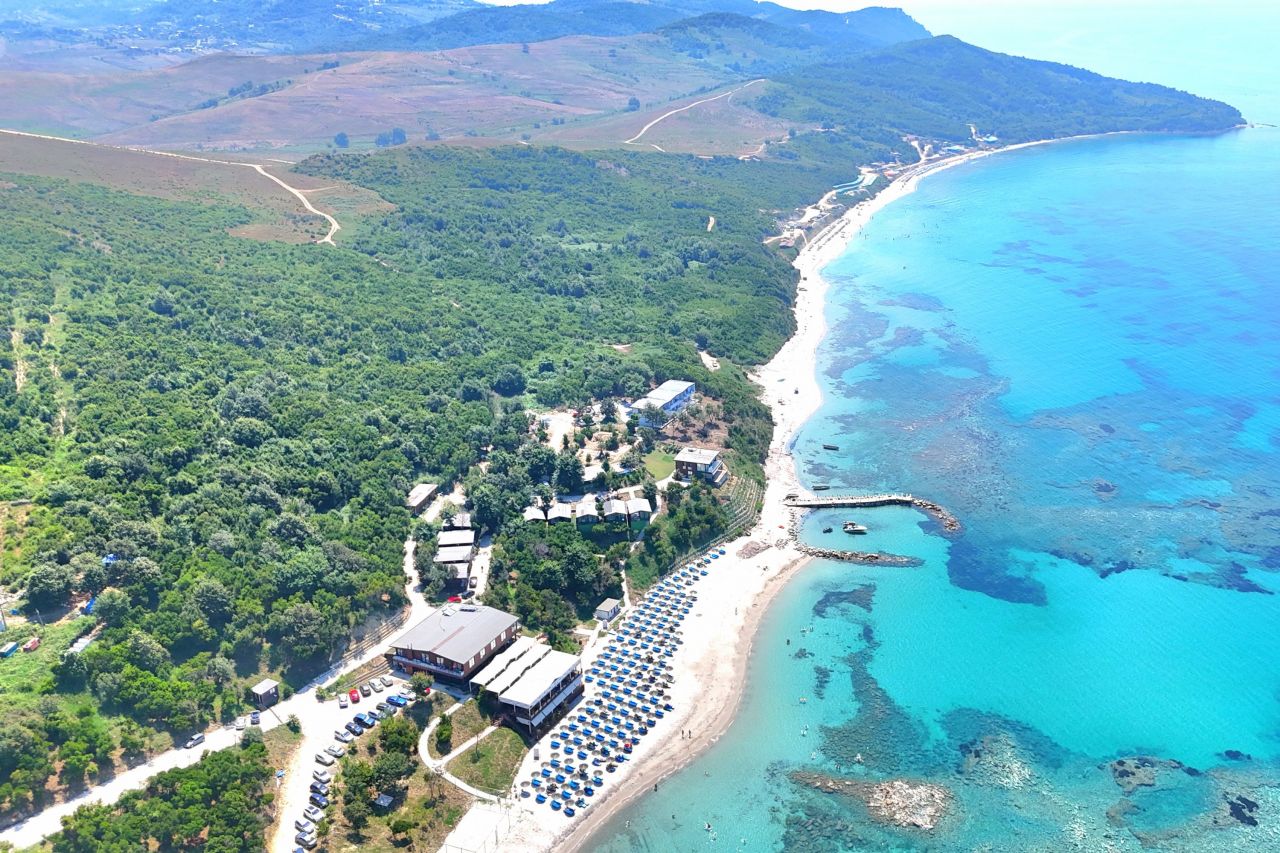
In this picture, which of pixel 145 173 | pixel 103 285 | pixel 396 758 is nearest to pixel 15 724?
pixel 396 758

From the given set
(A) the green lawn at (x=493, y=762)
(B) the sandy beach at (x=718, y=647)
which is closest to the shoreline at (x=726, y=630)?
(B) the sandy beach at (x=718, y=647)

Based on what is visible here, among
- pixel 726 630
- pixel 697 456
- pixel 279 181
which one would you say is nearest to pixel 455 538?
pixel 726 630

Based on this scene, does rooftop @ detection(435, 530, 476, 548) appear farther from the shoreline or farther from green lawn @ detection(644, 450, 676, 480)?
green lawn @ detection(644, 450, 676, 480)

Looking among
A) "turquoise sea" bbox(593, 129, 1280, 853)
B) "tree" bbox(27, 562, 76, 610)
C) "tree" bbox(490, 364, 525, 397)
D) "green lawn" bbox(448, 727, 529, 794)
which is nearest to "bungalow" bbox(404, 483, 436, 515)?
"tree" bbox(490, 364, 525, 397)

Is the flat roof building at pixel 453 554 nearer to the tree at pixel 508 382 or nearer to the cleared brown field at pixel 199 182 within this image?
the tree at pixel 508 382

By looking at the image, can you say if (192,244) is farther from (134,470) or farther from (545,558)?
(545,558)
